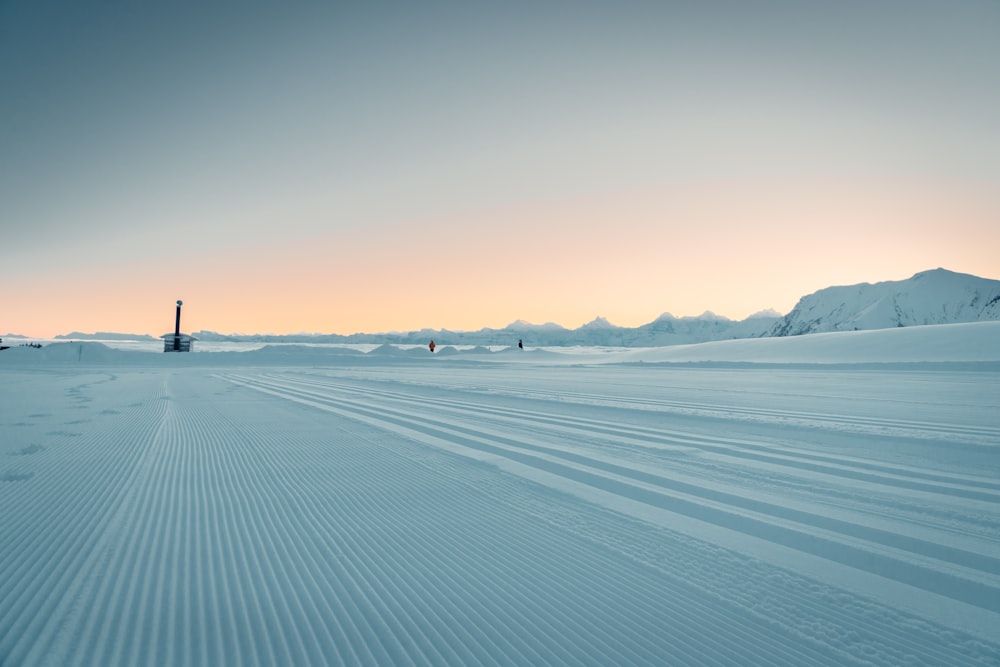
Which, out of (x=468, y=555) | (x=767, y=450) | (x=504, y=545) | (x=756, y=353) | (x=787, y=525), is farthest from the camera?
(x=756, y=353)

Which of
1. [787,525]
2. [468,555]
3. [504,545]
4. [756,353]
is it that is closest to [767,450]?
[787,525]

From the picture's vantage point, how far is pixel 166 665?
1.89m

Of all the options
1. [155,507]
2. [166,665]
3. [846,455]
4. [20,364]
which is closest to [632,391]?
[846,455]

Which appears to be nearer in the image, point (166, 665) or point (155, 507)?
point (166, 665)

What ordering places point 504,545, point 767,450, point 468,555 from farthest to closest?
1. point 767,450
2. point 504,545
3. point 468,555

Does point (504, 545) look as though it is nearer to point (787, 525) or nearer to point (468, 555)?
point (468, 555)

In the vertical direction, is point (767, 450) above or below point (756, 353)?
below

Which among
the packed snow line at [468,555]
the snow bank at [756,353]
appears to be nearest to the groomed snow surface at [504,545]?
the packed snow line at [468,555]

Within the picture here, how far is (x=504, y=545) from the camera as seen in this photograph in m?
3.06

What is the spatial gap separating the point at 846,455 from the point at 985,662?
3.78 meters

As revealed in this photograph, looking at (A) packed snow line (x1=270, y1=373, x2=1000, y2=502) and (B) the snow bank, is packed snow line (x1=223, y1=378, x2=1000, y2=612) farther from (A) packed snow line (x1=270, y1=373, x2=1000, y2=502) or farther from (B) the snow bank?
(B) the snow bank

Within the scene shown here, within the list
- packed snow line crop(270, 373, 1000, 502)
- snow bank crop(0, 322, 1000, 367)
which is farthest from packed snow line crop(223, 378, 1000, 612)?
snow bank crop(0, 322, 1000, 367)

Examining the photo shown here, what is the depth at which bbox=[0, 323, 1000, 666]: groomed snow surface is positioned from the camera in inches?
82.0

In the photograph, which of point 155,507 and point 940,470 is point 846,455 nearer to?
point 940,470
